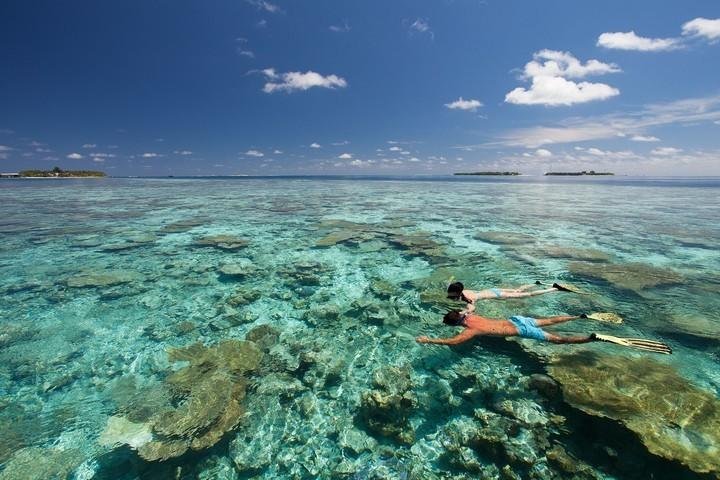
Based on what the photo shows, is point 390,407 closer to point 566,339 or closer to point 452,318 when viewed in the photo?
point 452,318

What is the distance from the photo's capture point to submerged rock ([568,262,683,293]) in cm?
1101

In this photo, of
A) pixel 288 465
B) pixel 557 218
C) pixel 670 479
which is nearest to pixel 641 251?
pixel 557 218

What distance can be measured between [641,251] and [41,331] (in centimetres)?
2236

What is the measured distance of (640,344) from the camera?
7480mm

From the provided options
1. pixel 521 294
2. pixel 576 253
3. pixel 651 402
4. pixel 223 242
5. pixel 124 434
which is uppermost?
pixel 223 242

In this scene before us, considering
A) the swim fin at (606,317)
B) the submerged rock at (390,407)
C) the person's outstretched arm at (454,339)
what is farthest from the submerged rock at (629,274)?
the submerged rock at (390,407)

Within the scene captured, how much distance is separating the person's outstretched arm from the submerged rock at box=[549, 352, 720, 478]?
170 centimetres

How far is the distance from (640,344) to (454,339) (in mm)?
4198

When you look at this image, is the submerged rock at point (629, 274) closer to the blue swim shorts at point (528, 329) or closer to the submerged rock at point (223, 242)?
the blue swim shorts at point (528, 329)

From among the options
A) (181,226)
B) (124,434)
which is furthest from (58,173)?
(124,434)

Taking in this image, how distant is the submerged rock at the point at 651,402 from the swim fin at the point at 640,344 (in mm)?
496

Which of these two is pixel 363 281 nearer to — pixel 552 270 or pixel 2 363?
pixel 552 270

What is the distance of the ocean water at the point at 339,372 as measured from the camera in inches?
196

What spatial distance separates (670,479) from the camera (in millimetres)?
4461
